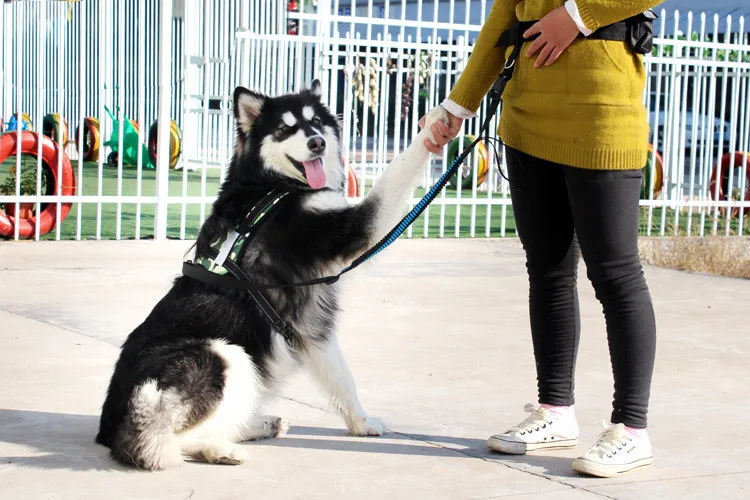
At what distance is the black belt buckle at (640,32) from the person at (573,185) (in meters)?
0.03

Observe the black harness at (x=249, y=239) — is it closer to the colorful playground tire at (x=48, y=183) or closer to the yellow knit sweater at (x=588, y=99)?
the yellow knit sweater at (x=588, y=99)

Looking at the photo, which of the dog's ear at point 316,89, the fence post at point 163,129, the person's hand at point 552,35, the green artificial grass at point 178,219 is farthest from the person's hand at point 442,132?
the fence post at point 163,129

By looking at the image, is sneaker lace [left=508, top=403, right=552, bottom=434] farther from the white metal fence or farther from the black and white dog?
the white metal fence

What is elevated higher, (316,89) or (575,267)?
(316,89)

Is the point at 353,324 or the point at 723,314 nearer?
the point at 353,324

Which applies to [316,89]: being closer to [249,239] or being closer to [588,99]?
[249,239]

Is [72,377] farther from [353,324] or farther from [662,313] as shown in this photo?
[662,313]

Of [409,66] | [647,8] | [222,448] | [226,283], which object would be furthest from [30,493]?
[409,66]

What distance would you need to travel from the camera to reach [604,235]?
3.17 meters

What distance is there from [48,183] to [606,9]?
7232mm

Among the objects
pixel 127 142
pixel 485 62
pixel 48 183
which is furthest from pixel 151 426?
pixel 127 142

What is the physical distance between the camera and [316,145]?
3863 millimetres

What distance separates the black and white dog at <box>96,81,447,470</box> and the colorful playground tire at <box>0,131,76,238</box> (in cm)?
541

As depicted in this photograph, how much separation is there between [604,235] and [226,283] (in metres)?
1.24
